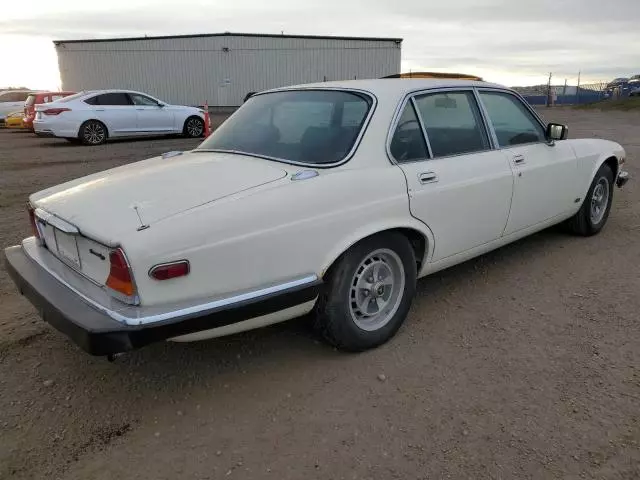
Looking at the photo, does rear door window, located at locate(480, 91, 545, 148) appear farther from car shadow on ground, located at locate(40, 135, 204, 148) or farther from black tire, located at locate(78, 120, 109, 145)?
black tire, located at locate(78, 120, 109, 145)

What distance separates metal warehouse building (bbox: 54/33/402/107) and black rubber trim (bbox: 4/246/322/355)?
2938 centimetres

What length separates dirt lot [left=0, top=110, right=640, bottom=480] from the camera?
231 centimetres

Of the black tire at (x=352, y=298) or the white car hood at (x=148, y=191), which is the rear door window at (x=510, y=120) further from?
the white car hood at (x=148, y=191)

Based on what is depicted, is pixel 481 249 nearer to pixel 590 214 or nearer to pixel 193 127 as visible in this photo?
pixel 590 214

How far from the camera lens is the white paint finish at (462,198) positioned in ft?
10.9

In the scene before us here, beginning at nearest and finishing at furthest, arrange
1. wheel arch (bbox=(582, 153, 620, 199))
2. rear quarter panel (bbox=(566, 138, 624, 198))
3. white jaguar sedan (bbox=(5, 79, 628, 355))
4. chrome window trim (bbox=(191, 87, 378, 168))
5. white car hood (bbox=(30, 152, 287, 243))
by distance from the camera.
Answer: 1. white jaguar sedan (bbox=(5, 79, 628, 355))
2. white car hood (bbox=(30, 152, 287, 243))
3. chrome window trim (bbox=(191, 87, 378, 168))
4. rear quarter panel (bbox=(566, 138, 624, 198))
5. wheel arch (bbox=(582, 153, 620, 199))

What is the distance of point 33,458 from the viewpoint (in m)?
2.36

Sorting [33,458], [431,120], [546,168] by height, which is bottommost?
[33,458]

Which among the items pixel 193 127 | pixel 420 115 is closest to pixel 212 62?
pixel 193 127

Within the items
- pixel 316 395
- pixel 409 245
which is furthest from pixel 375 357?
pixel 409 245

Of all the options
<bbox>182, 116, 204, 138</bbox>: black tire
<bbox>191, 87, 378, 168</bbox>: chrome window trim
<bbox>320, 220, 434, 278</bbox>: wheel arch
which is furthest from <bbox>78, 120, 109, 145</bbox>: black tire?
<bbox>320, 220, 434, 278</bbox>: wheel arch

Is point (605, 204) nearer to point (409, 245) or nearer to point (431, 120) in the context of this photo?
point (431, 120)

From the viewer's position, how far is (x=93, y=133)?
14.1m

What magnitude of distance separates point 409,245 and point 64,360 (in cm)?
215
